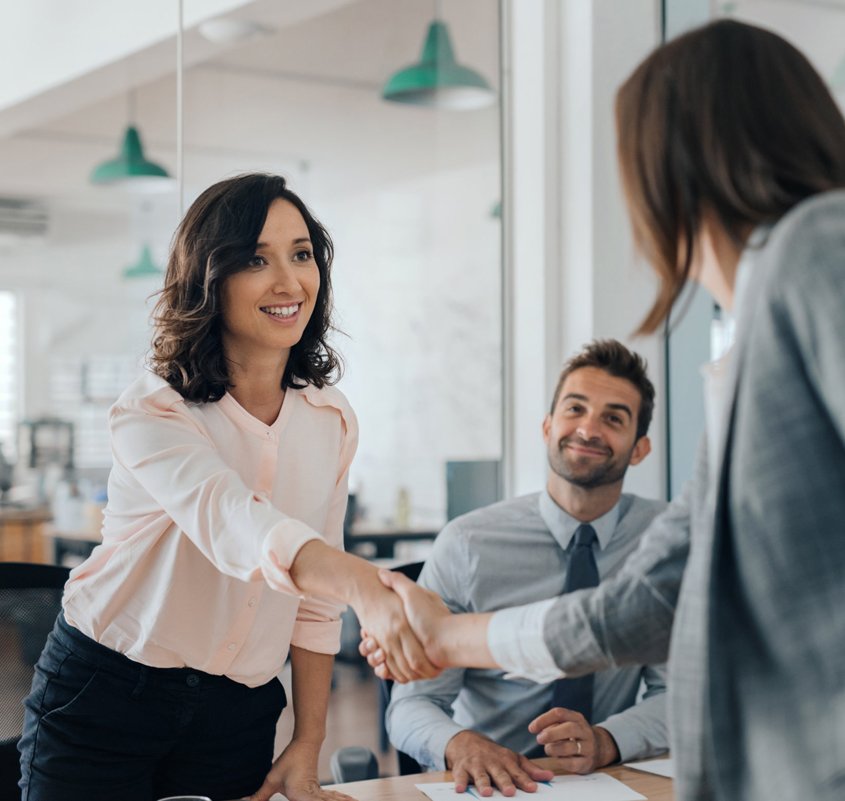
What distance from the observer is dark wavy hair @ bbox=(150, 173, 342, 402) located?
5.83ft

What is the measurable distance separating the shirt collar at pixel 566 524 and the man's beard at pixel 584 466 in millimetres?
68

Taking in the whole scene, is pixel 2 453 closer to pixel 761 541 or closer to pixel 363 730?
pixel 363 730

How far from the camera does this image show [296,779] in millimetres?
1699

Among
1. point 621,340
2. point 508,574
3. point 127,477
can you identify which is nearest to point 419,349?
point 621,340

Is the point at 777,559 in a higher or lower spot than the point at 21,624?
higher

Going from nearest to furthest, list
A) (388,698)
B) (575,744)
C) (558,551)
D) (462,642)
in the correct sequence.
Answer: (462,642), (575,744), (388,698), (558,551)

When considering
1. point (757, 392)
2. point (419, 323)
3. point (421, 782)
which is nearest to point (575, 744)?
point (421, 782)

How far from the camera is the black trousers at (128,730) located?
1.74 metres

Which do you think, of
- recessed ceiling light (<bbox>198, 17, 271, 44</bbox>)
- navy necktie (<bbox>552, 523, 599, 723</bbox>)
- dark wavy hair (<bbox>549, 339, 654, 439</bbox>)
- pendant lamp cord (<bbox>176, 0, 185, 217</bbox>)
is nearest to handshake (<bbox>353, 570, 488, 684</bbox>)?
navy necktie (<bbox>552, 523, 599, 723</bbox>)

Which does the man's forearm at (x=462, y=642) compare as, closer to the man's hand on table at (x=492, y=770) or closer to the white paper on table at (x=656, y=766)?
the man's hand on table at (x=492, y=770)

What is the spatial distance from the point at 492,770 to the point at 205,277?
2.93ft

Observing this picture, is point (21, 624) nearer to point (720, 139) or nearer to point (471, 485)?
point (471, 485)

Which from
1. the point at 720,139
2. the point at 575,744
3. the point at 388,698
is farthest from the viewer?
the point at 388,698

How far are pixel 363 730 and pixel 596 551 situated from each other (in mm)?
1460
